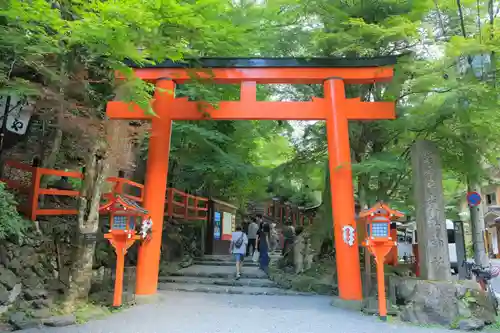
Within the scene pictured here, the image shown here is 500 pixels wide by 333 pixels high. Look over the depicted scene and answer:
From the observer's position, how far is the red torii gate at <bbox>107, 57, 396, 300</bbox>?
933cm

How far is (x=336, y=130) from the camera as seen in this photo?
9.55m

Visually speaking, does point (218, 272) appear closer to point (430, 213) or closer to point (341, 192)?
point (341, 192)

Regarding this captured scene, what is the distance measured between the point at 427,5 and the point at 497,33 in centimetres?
276

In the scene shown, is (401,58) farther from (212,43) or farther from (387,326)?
(387,326)

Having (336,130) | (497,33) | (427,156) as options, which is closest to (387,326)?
(427,156)

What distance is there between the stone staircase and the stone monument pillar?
3.85 m

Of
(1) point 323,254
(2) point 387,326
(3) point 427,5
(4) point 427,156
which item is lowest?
(2) point 387,326

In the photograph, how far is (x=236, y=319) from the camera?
7.29 metres

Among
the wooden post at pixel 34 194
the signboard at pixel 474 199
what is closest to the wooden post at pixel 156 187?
the wooden post at pixel 34 194

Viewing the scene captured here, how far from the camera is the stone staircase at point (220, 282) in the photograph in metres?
10.5

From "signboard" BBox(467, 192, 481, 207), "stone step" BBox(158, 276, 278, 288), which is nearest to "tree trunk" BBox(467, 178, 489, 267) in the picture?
"signboard" BBox(467, 192, 481, 207)

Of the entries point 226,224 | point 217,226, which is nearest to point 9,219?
point 217,226

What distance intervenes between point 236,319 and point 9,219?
4933 mm

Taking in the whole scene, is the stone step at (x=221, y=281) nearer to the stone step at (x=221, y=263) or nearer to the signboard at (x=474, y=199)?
the stone step at (x=221, y=263)
